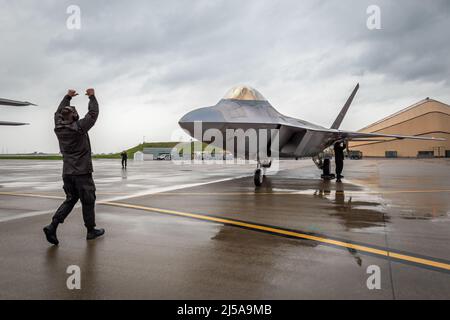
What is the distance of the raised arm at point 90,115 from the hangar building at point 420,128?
77.2m

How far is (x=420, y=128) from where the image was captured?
76438 millimetres

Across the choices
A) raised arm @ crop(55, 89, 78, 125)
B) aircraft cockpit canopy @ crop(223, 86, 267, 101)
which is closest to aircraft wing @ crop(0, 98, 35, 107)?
aircraft cockpit canopy @ crop(223, 86, 267, 101)

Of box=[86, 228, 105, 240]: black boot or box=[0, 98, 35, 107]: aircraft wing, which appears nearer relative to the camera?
box=[86, 228, 105, 240]: black boot

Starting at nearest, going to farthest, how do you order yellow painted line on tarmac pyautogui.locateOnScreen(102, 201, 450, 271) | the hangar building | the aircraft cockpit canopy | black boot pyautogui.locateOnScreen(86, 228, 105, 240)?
yellow painted line on tarmac pyautogui.locateOnScreen(102, 201, 450, 271) → black boot pyautogui.locateOnScreen(86, 228, 105, 240) → the aircraft cockpit canopy → the hangar building

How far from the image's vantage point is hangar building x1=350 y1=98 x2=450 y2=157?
2916 inches

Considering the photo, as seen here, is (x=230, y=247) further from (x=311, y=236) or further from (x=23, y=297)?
(x=23, y=297)

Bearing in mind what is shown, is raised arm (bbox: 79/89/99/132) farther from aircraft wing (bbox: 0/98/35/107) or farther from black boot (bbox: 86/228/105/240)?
aircraft wing (bbox: 0/98/35/107)

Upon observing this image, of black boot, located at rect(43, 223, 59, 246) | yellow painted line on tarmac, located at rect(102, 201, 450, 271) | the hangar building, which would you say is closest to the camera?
yellow painted line on tarmac, located at rect(102, 201, 450, 271)

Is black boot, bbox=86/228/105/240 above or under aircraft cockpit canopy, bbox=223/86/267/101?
under

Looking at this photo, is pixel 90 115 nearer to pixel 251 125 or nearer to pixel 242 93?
pixel 251 125

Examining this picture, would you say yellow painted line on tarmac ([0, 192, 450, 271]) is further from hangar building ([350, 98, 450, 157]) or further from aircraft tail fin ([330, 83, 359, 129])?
hangar building ([350, 98, 450, 157])

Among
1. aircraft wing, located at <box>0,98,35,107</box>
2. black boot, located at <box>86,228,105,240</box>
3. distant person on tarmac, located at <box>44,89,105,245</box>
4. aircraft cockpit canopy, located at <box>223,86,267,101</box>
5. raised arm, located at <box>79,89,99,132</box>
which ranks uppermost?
aircraft wing, located at <box>0,98,35,107</box>

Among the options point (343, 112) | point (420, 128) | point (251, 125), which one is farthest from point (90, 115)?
point (420, 128)
